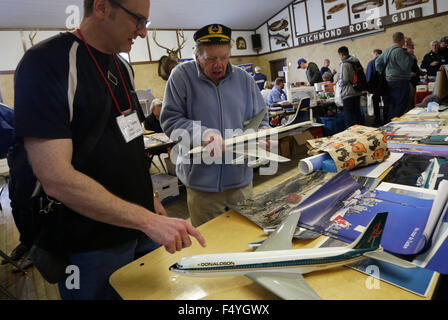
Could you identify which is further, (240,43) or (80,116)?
(240,43)

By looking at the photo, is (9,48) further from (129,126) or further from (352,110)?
(129,126)

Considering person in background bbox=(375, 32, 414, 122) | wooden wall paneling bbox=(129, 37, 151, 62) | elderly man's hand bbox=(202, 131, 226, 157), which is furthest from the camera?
wooden wall paneling bbox=(129, 37, 151, 62)

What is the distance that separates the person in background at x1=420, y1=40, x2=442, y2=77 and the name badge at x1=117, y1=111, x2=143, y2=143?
8763 millimetres

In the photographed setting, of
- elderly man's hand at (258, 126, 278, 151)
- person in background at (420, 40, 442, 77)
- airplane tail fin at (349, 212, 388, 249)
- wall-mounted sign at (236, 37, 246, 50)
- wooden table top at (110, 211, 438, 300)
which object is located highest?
wall-mounted sign at (236, 37, 246, 50)

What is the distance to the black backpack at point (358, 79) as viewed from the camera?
6.42 m

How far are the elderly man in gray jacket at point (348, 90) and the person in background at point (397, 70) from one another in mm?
628

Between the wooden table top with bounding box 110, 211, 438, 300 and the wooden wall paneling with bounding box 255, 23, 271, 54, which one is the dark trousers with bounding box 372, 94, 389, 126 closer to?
the wooden table top with bounding box 110, 211, 438, 300

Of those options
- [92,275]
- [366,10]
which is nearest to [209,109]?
[92,275]

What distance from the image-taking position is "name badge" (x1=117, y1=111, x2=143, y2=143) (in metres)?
1.19

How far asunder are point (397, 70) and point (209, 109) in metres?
6.06

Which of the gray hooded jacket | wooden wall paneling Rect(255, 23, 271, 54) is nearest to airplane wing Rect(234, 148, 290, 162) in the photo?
the gray hooded jacket

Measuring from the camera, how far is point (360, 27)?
1197 cm

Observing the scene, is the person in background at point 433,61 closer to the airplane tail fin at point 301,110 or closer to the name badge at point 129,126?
the airplane tail fin at point 301,110
